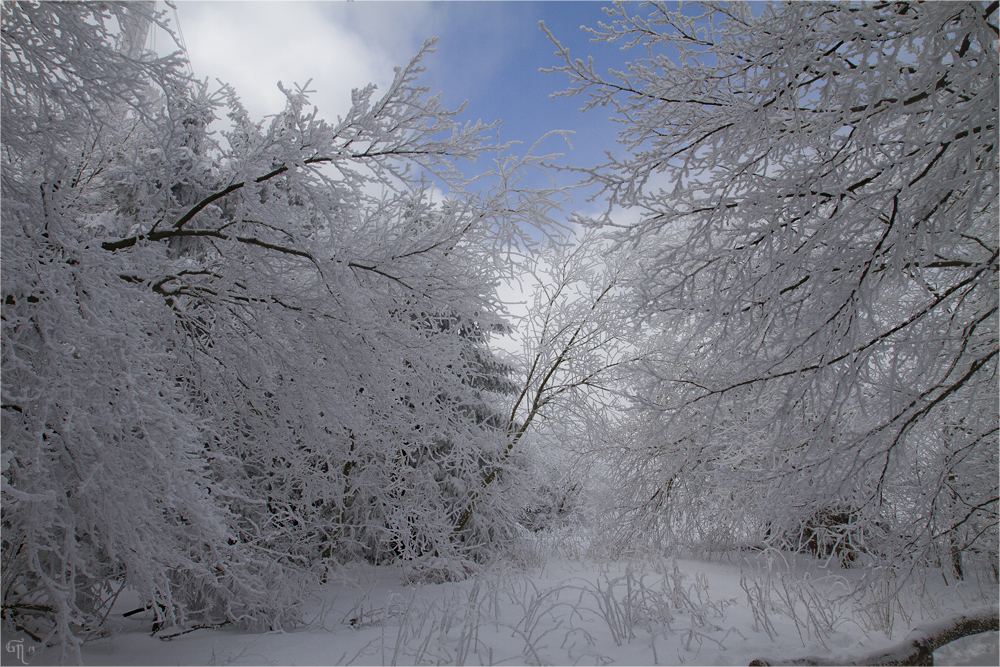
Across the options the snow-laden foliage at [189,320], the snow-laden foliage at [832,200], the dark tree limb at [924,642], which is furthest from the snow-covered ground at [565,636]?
the snow-laden foliage at [832,200]

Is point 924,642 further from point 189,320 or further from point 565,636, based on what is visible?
point 189,320

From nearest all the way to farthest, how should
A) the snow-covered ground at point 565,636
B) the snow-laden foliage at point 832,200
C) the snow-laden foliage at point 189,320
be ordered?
the snow-laden foliage at point 832,200, the snow-laden foliage at point 189,320, the snow-covered ground at point 565,636

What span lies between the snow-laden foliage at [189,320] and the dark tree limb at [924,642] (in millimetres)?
3483

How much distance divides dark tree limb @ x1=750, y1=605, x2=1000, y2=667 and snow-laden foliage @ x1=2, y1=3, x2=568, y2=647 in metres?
3.48

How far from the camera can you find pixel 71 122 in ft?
9.77

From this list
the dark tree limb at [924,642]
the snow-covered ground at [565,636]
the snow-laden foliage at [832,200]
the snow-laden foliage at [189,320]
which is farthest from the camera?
the snow-covered ground at [565,636]

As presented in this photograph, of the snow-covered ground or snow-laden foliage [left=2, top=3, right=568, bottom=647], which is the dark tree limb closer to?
the snow-covered ground

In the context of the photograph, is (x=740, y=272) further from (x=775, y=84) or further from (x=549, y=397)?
(x=549, y=397)

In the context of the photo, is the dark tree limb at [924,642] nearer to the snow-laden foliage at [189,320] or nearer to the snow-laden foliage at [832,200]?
the snow-laden foliage at [832,200]

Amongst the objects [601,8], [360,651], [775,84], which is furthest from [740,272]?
[360,651]

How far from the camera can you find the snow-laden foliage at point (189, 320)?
2.72 meters

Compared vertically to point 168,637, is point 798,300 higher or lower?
higher

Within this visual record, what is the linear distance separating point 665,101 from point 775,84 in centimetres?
100

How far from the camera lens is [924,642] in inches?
123
